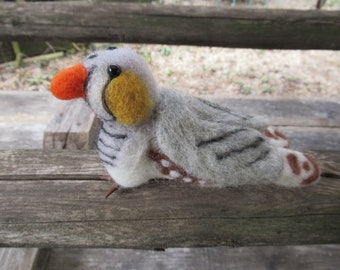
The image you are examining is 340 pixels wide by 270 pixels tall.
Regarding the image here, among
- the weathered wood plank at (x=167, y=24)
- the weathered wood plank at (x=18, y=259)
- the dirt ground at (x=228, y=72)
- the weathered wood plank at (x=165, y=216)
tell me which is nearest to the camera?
the weathered wood plank at (x=165, y=216)

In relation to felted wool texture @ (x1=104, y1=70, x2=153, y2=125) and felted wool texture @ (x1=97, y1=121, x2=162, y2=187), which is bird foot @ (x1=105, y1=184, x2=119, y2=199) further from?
felted wool texture @ (x1=104, y1=70, x2=153, y2=125)

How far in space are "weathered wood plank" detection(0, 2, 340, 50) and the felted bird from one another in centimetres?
92

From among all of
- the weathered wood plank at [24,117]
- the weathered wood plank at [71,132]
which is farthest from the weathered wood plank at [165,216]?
the weathered wood plank at [24,117]

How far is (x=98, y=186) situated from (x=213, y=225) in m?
0.27

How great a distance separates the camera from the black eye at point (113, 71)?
60 cm

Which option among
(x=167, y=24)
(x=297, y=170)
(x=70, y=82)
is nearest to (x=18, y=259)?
(x=70, y=82)

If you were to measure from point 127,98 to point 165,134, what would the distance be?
101mm

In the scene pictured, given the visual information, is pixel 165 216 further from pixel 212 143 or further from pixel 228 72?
pixel 228 72

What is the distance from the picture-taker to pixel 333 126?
58.8 inches

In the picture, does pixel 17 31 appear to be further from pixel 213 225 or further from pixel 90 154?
pixel 213 225

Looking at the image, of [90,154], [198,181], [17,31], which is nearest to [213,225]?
[198,181]

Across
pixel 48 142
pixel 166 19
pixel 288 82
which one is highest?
pixel 166 19

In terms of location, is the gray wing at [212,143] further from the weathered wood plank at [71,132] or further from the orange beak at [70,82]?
the weathered wood plank at [71,132]

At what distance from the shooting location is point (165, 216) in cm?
74
